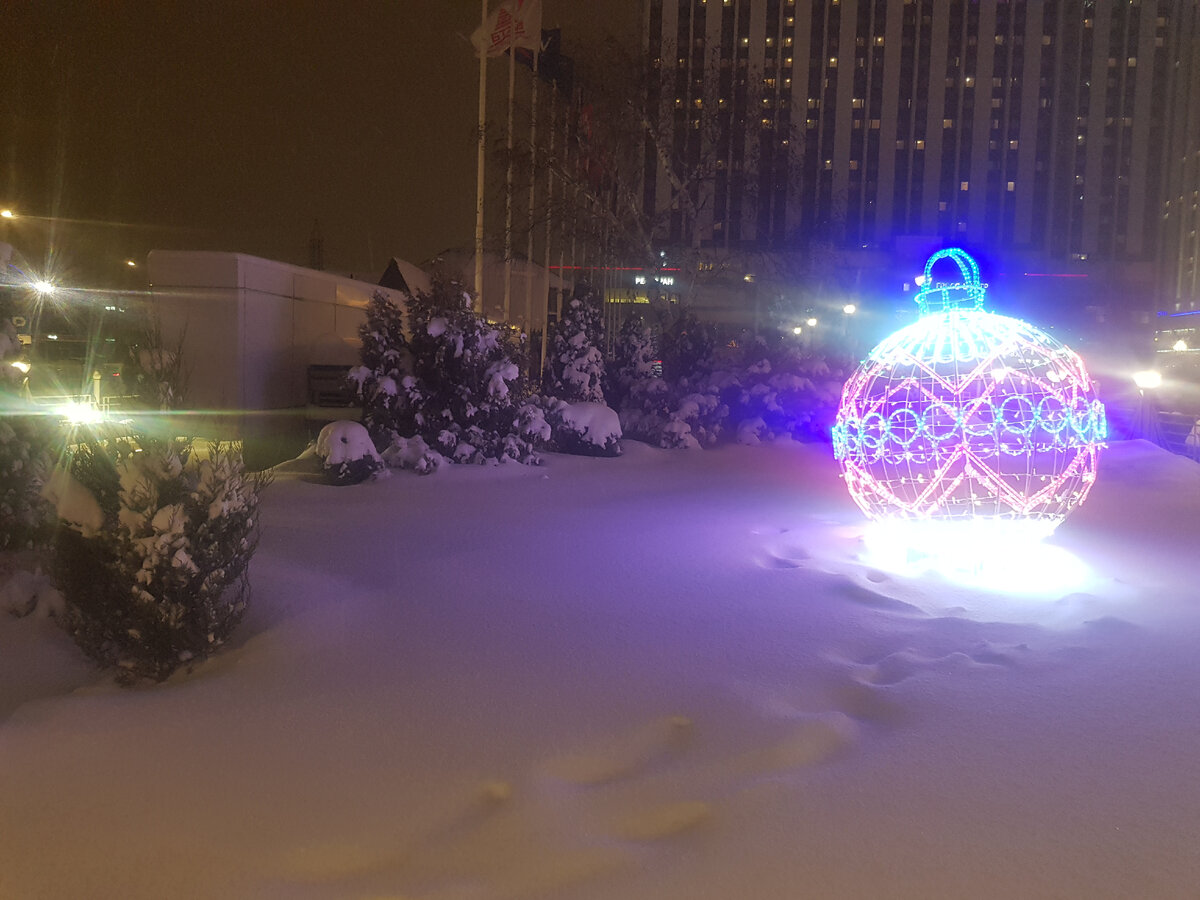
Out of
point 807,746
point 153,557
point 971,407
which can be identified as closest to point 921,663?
point 807,746

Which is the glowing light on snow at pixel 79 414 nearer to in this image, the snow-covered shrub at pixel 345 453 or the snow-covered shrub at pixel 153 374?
the snow-covered shrub at pixel 153 374

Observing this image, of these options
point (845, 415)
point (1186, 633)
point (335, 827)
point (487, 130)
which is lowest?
point (335, 827)

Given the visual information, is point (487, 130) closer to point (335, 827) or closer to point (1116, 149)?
point (335, 827)

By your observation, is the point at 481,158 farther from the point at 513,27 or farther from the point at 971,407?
the point at 971,407

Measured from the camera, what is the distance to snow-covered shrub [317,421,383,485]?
9.95 meters

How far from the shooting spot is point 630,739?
3768 millimetres

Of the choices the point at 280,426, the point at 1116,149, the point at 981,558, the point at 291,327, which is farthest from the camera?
the point at 1116,149

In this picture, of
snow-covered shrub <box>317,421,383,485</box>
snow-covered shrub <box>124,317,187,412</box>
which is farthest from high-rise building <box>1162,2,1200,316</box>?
snow-covered shrub <box>124,317,187,412</box>

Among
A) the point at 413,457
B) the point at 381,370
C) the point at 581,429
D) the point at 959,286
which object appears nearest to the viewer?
the point at 959,286

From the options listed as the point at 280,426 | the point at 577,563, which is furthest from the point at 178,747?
the point at 280,426

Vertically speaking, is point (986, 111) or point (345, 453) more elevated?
point (986, 111)

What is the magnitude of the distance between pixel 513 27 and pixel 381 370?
30.7 ft

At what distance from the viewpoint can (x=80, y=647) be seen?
4.63 m

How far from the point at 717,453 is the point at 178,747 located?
39.8 ft
